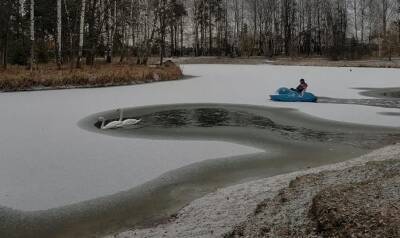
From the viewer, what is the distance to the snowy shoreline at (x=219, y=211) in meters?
5.70

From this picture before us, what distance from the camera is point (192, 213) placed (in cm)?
642

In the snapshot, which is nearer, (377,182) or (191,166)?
(377,182)

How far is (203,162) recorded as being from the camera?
30.9 feet

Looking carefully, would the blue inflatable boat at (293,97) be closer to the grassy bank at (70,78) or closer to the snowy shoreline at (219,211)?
the grassy bank at (70,78)

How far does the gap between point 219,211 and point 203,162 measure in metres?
3.07

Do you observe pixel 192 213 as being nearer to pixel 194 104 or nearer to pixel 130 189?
pixel 130 189

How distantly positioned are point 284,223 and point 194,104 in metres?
13.3

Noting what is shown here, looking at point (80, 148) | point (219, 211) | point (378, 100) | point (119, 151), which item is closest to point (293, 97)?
point (378, 100)

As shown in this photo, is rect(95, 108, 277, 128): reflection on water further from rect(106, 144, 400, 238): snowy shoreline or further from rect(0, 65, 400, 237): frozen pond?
Answer: rect(106, 144, 400, 238): snowy shoreline

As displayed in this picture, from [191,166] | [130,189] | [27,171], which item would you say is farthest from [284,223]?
[27,171]

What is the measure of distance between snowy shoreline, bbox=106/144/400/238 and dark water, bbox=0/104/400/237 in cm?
31

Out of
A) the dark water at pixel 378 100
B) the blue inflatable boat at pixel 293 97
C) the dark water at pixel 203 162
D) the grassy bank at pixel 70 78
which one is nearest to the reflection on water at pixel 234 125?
the dark water at pixel 203 162

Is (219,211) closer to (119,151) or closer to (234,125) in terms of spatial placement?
(119,151)

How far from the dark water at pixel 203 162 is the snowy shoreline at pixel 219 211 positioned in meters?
0.31
